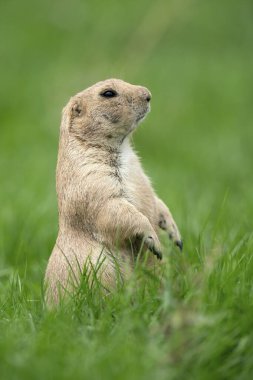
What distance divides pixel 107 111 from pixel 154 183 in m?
2.79

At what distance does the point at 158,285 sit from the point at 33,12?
44.9 ft

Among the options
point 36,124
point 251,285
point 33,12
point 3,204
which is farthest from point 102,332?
point 33,12

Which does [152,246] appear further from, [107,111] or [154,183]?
[154,183]

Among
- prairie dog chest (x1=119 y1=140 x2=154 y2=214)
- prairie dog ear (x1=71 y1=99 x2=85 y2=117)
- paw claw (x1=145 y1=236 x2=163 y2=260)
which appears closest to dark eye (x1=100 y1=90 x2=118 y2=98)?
prairie dog ear (x1=71 y1=99 x2=85 y2=117)

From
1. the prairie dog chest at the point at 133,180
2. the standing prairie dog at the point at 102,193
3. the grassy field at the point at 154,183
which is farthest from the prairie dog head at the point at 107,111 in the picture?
the grassy field at the point at 154,183

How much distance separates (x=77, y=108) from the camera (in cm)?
511

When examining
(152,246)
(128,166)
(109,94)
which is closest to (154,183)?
(109,94)

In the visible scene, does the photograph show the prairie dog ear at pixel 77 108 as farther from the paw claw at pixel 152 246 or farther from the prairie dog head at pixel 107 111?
the paw claw at pixel 152 246

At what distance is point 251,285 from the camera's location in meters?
4.12

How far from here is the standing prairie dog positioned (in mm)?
4465

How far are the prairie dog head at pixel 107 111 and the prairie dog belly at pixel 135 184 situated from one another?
125mm

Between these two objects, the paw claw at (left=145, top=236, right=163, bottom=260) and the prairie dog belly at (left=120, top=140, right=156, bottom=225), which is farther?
the prairie dog belly at (left=120, top=140, right=156, bottom=225)

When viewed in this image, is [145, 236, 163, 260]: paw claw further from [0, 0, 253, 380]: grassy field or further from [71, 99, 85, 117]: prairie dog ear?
[71, 99, 85, 117]: prairie dog ear

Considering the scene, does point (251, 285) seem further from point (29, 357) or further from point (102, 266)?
point (29, 357)
